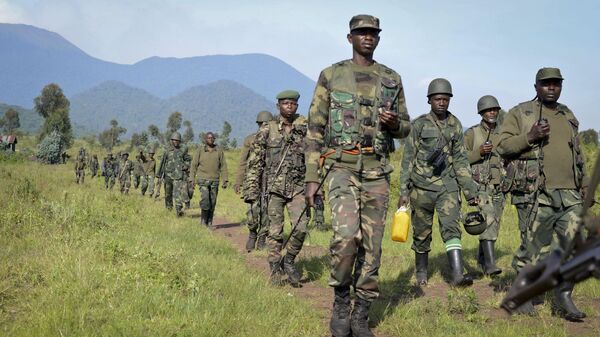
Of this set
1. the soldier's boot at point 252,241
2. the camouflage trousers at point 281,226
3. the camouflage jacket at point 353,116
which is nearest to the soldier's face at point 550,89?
the camouflage jacket at point 353,116

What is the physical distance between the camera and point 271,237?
6750 millimetres

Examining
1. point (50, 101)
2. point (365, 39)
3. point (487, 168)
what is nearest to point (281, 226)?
point (365, 39)

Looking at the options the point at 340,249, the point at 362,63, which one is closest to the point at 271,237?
the point at 340,249

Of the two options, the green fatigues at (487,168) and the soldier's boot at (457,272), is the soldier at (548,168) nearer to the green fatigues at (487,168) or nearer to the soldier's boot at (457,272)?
the soldier's boot at (457,272)

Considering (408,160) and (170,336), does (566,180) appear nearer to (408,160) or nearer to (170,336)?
(408,160)

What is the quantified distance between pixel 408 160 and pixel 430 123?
583mm

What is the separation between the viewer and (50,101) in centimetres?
9362

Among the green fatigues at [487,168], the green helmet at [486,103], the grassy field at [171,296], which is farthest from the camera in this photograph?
the green helmet at [486,103]

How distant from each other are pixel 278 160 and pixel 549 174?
143 inches

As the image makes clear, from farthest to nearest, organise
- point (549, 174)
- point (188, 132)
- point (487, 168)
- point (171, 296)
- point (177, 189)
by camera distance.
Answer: point (188, 132), point (177, 189), point (487, 168), point (549, 174), point (171, 296)

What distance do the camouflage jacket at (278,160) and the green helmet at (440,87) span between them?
1.84 m

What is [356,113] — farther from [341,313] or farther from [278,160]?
[278,160]

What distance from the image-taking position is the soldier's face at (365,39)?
447cm

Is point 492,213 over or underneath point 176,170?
over
